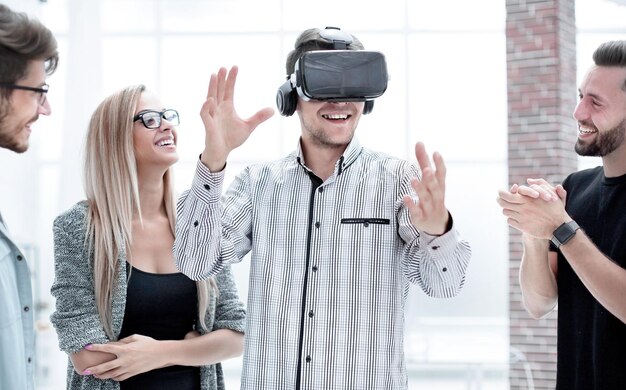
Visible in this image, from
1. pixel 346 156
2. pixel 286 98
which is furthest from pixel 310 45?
pixel 346 156

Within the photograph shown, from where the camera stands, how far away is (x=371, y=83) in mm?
1854

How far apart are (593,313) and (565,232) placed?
0.80 feet

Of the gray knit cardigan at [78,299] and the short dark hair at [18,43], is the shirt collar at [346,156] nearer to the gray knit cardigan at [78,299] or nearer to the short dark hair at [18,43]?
the gray knit cardigan at [78,299]

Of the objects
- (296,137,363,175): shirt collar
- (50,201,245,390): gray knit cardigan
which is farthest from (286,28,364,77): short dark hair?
(50,201,245,390): gray knit cardigan

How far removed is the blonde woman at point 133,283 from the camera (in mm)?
2162

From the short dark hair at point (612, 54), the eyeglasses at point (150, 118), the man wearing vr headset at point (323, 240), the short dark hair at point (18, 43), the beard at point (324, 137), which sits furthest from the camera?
the eyeglasses at point (150, 118)

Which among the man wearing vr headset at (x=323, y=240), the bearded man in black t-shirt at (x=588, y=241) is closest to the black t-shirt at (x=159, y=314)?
the man wearing vr headset at (x=323, y=240)

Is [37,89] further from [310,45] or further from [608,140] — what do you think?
[608,140]

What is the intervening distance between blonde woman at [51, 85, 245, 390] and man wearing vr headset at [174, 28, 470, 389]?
0.34 metres

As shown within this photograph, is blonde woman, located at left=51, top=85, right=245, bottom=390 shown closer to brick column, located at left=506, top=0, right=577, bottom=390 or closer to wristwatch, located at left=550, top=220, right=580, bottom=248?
wristwatch, located at left=550, top=220, right=580, bottom=248

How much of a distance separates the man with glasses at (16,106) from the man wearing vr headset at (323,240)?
→ 361mm

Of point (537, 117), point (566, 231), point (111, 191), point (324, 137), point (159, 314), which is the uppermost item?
point (537, 117)

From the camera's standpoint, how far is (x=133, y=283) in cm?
223

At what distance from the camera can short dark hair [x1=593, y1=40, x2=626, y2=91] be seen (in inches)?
81.3
